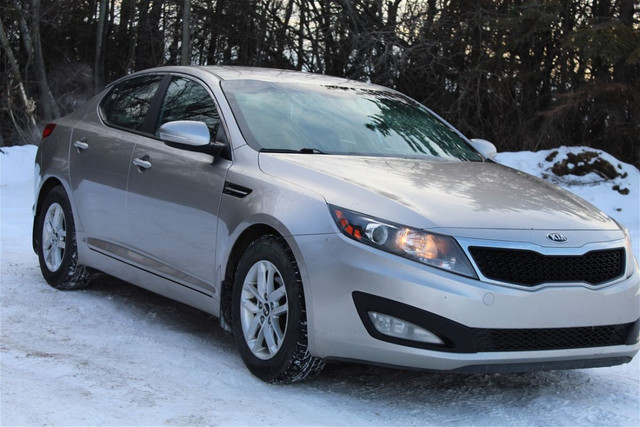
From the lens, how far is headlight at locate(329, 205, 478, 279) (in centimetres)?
380

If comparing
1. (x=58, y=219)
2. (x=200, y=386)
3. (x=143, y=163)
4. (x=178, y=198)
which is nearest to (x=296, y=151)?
(x=178, y=198)

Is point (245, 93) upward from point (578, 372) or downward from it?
upward

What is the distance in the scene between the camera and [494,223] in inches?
155

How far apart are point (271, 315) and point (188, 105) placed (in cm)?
172

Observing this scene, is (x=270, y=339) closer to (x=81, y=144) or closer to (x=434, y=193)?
(x=434, y=193)

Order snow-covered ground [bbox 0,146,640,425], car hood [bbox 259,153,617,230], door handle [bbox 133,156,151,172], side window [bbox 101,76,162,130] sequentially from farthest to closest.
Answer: side window [bbox 101,76,162,130]
door handle [bbox 133,156,151,172]
car hood [bbox 259,153,617,230]
snow-covered ground [bbox 0,146,640,425]

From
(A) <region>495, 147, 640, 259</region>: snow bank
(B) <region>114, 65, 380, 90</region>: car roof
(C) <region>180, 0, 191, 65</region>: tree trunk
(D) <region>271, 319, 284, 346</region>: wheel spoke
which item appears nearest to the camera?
(D) <region>271, 319, 284, 346</region>: wheel spoke

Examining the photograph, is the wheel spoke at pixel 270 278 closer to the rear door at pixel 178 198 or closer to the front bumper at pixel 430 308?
the front bumper at pixel 430 308

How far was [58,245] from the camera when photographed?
6.41 meters

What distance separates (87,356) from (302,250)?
1404 millimetres

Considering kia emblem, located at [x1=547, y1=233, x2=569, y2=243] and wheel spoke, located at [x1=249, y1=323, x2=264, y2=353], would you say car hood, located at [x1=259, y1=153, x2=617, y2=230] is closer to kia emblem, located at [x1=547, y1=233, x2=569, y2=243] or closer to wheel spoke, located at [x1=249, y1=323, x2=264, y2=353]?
kia emblem, located at [x1=547, y1=233, x2=569, y2=243]

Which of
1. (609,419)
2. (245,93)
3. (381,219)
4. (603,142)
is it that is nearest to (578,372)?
(609,419)

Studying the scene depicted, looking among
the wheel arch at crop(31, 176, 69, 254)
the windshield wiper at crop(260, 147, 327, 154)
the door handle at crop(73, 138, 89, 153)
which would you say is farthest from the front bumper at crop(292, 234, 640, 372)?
the wheel arch at crop(31, 176, 69, 254)

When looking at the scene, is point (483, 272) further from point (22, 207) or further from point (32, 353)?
point (22, 207)
